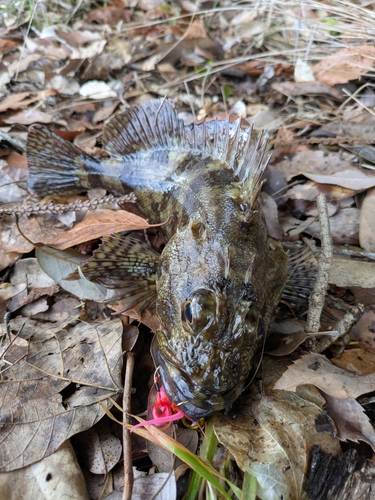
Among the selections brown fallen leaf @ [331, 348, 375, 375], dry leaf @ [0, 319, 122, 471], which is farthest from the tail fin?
brown fallen leaf @ [331, 348, 375, 375]

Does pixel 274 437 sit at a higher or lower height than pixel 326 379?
lower

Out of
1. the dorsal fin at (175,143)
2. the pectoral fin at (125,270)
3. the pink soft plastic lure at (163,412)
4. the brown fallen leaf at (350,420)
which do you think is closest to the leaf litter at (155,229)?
the brown fallen leaf at (350,420)

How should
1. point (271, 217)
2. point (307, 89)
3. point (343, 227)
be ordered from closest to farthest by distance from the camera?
point (343, 227), point (271, 217), point (307, 89)

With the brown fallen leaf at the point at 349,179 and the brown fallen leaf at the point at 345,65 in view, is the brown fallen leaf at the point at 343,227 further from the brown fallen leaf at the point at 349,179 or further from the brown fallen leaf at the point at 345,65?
the brown fallen leaf at the point at 345,65

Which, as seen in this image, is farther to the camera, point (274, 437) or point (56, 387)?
point (56, 387)

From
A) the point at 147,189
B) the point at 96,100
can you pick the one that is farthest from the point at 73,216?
the point at 96,100

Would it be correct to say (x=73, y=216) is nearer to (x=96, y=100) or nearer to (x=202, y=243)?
(x=202, y=243)

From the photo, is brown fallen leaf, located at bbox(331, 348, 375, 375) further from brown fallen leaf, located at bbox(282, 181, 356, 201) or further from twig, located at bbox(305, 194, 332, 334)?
brown fallen leaf, located at bbox(282, 181, 356, 201)

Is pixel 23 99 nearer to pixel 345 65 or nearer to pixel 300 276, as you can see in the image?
pixel 345 65

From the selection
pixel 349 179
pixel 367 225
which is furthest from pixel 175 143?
pixel 367 225
